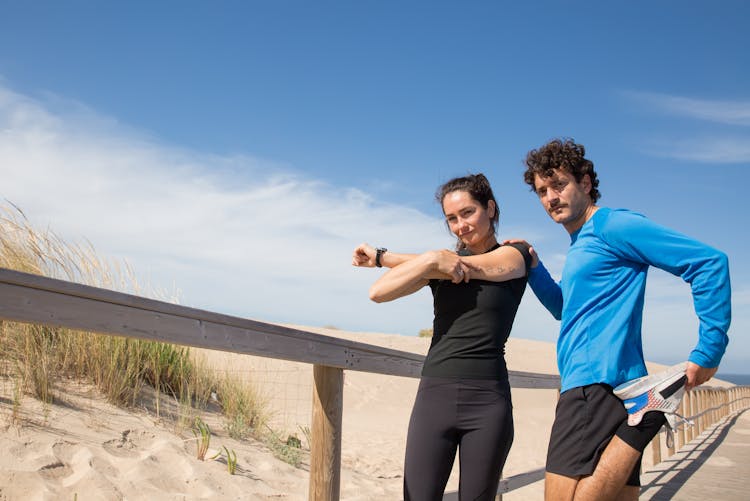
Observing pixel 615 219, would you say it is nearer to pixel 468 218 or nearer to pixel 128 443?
pixel 468 218

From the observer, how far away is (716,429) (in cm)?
1201

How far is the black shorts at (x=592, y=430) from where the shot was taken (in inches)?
80.4

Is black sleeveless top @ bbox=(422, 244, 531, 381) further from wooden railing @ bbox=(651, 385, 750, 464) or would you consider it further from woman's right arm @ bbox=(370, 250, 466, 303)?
wooden railing @ bbox=(651, 385, 750, 464)

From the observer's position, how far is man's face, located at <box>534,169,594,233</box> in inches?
92.2

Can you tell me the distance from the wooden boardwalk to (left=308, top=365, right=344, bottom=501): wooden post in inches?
159

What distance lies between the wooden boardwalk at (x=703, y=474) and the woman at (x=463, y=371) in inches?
162

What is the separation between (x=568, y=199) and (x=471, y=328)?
64 centimetres

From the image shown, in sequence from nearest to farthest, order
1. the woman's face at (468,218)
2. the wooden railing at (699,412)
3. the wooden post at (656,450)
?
1. the woman's face at (468,218)
2. the wooden post at (656,450)
3. the wooden railing at (699,412)

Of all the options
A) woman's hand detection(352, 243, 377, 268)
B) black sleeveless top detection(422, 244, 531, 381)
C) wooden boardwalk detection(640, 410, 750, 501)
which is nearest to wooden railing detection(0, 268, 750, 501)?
woman's hand detection(352, 243, 377, 268)

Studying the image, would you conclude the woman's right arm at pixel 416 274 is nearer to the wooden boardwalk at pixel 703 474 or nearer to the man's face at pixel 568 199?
the man's face at pixel 568 199

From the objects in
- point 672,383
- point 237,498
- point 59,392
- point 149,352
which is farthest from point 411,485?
point 149,352

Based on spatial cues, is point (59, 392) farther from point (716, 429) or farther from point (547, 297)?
point (716, 429)

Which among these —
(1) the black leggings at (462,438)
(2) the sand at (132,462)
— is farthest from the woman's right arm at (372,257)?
(2) the sand at (132,462)

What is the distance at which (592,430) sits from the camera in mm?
2076
